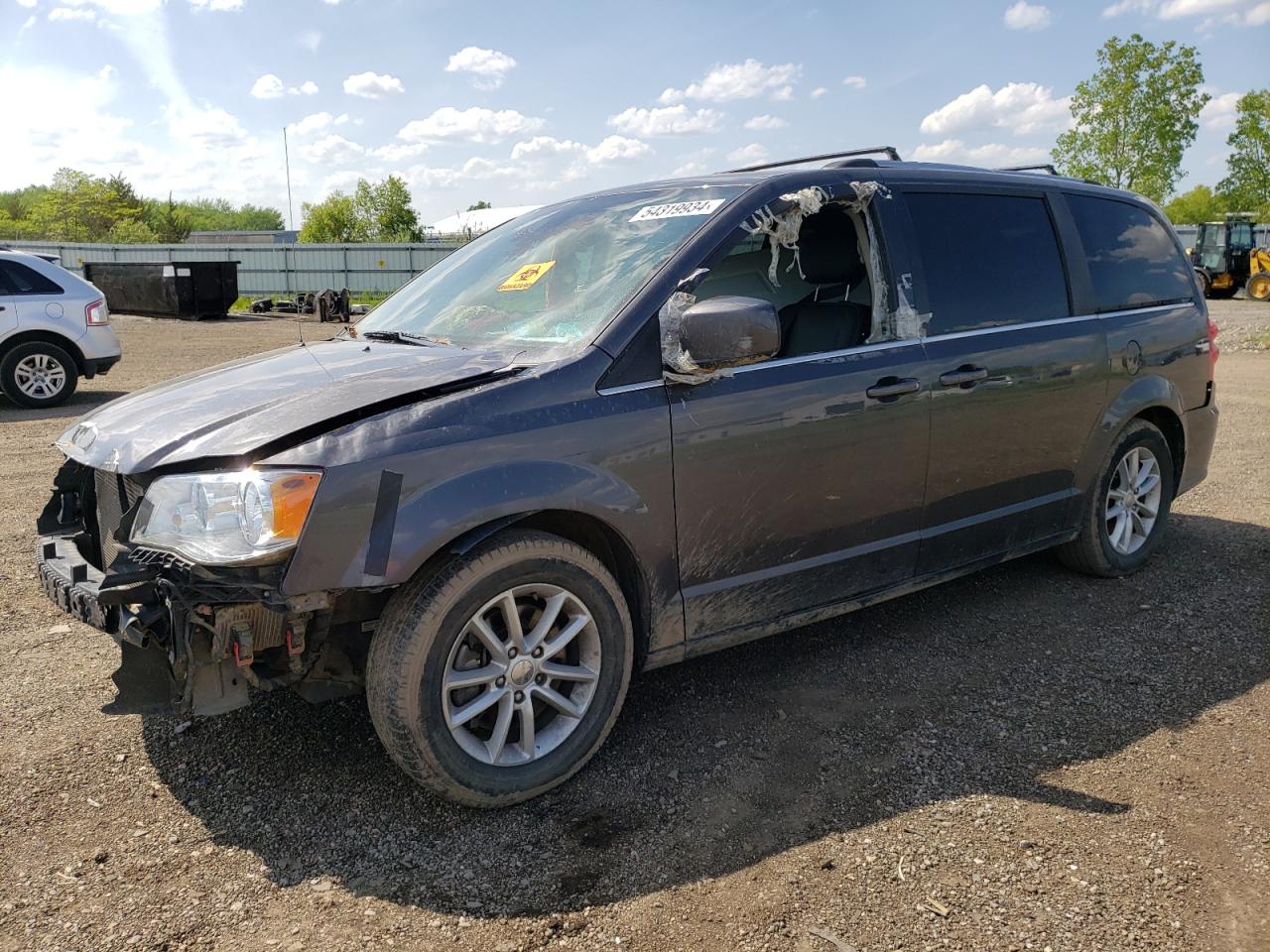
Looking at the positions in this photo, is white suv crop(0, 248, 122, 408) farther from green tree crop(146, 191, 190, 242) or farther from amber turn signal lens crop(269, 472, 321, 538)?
green tree crop(146, 191, 190, 242)

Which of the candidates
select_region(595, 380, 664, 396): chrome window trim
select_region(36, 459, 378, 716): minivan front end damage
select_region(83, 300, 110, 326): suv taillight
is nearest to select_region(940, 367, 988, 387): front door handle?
select_region(595, 380, 664, 396): chrome window trim

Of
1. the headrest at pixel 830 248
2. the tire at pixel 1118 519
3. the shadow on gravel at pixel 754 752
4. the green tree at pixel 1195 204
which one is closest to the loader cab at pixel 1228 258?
the tire at pixel 1118 519

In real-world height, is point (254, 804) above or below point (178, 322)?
below

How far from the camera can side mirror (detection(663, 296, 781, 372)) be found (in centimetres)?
305

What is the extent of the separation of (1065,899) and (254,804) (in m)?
2.35

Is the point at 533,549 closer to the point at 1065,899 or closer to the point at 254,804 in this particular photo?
the point at 254,804

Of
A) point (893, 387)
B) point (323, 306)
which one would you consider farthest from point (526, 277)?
point (323, 306)

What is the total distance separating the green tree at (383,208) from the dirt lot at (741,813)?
79592 mm

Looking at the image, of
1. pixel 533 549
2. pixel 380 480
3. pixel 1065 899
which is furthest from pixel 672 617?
pixel 1065 899

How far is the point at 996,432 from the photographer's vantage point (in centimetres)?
411

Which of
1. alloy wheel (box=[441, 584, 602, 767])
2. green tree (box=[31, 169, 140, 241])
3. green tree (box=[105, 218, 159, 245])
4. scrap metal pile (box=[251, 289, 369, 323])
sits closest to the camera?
alloy wheel (box=[441, 584, 602, 767])

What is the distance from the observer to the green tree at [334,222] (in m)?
82.7

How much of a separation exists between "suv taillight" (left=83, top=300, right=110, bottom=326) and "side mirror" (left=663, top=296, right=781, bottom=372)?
1039 cm

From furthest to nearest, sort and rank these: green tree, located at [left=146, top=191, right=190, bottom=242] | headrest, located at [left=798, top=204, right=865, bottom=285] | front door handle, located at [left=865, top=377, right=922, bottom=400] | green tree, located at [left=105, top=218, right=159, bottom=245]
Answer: green tree, located at [left=105, top=218, right=159, bottom=245]
green tree, located at [left=146, top=191, right=190, bottom=242]
headrest, located at [left=798, top=204, right=865, bottom=285]
front door handle, located at [left=865, top=377, right=922, bottom=400]
